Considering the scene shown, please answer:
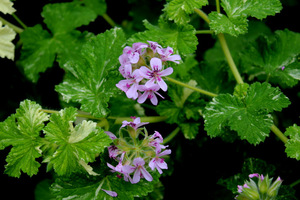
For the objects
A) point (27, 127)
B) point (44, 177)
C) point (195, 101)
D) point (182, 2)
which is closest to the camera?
point (27, 127)

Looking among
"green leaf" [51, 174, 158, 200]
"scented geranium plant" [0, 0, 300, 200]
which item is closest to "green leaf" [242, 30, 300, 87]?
"scented geranium plant" [0, 0, 300, 200]

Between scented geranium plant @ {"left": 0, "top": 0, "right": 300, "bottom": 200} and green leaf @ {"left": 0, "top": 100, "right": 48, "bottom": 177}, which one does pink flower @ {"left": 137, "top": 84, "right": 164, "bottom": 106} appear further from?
green leaf @ {"left": 0, "top": 100, "right": 48, "bottom": 177}

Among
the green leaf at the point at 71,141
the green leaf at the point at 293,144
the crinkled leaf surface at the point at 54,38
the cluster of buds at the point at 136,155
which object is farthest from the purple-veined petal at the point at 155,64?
the crinkled leaf surface at the point at 54,38

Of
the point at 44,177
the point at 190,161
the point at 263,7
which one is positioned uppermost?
the point at 263,7

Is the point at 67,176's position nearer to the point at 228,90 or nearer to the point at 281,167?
the point at 228,90

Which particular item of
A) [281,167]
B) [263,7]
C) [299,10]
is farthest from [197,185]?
[299,10]

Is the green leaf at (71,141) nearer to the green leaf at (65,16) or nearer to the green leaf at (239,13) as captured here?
the green leaf at (239,13)
